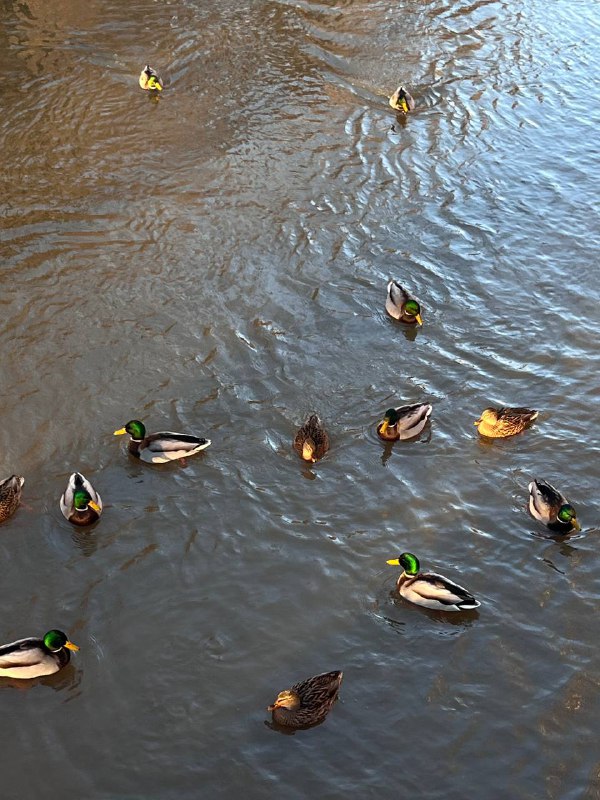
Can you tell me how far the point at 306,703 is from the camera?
6.61m

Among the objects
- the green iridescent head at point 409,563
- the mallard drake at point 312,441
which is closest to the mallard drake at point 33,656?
the green iridescent head at point 409,563

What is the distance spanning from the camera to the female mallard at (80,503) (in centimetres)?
798

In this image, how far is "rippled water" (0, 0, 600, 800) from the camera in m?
→ 6.69

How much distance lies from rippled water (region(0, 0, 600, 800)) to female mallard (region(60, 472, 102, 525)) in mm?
164

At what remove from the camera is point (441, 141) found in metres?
14.6

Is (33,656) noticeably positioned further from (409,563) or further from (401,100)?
(401,100)

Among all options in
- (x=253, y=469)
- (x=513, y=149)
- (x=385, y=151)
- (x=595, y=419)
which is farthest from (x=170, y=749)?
(x=513, y=149)

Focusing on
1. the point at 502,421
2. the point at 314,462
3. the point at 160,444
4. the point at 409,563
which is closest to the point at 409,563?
the point at 409,563

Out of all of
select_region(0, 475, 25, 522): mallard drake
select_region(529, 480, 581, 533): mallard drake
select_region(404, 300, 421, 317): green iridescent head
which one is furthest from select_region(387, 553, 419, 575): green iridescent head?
select_region(404, 300, 421, 317): green iridescent head

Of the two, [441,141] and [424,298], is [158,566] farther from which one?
[441,141]

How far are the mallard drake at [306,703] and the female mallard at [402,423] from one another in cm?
302

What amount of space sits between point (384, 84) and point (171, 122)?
3939 mm

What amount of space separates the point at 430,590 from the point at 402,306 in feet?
13.4

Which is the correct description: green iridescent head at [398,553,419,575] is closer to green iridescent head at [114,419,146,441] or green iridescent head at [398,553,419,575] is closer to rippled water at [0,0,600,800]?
rippled water at [0,0,600,800]
